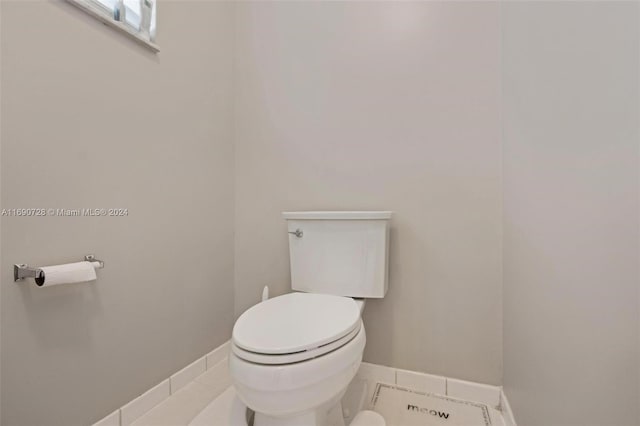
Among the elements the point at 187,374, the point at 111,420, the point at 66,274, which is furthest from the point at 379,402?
the point at 66,274

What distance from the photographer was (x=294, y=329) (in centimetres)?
81

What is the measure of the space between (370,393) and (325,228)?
2.28ft

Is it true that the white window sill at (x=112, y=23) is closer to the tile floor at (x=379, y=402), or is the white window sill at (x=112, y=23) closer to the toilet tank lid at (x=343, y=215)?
the toilet tank lid at (x=343, y=215)

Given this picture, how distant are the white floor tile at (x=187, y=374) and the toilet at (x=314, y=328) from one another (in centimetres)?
49

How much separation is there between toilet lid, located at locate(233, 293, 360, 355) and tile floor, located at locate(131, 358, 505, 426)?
0.43 meters

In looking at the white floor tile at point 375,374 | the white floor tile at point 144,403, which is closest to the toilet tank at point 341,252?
the white floor tile at point 375,374

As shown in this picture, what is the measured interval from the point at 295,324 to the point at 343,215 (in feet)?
1.52

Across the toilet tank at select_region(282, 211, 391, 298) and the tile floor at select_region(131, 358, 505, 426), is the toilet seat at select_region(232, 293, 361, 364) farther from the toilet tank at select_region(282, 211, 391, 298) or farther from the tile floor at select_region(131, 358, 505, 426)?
the tile floor at select_region(131, 358, 505, 426)

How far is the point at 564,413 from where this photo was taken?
1.89ft

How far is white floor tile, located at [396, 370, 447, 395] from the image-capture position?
120 cm

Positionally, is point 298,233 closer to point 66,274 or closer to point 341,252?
point 341,252

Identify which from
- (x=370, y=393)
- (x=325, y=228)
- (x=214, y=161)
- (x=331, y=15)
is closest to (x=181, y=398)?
(x=370, y=393)

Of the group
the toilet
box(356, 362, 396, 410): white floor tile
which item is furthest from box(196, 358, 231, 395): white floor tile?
box(356, 362, 396, 410): white floor tile

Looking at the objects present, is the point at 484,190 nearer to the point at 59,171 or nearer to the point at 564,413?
the point at 564,413
